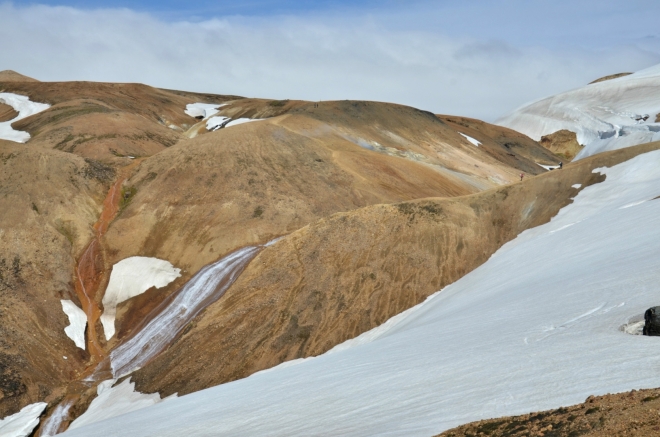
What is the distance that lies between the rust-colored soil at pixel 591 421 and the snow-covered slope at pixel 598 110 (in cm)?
7716

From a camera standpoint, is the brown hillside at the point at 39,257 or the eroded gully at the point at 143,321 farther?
the brown hillside at the point at 39,257

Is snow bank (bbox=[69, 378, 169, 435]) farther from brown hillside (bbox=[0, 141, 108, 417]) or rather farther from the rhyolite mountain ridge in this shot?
brown hillside (bbox=[0, 141, 108, 417])

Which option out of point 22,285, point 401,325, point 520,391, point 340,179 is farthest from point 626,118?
point 520,391

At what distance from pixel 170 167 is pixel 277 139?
39.9ft

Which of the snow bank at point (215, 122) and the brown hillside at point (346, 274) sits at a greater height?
the snow bank at point (215, 122)

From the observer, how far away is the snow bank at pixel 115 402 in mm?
34719

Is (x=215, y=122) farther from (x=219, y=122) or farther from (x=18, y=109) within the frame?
(x=18, y=109)

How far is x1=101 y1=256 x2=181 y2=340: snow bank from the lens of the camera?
48.8 m

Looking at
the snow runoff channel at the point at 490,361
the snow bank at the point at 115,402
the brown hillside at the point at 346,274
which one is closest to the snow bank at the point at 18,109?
the snow bank at the point at 115,402

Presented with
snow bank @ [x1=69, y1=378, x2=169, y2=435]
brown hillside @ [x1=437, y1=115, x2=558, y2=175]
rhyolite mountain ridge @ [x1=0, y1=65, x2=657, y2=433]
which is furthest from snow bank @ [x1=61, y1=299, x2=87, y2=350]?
brown hillside @ [x1=437, y1=115, x2=558, y2=175]

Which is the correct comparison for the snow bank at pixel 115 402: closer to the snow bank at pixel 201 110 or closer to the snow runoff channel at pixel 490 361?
the snow runoff channel at pixel 490 361

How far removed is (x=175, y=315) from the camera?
147ft

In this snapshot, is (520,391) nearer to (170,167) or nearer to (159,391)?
(159,391)

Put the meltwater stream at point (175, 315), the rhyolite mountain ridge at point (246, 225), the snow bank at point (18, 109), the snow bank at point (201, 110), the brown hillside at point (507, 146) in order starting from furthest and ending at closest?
1. the snow bank at point (201, 110)
2. the brown hillside at point (507, 146)
3. the snow bank at point (18, 109)
4. the meltwater stream at point (175, 315)
5. the rhyolite mountain ridge at point (246, 225)
